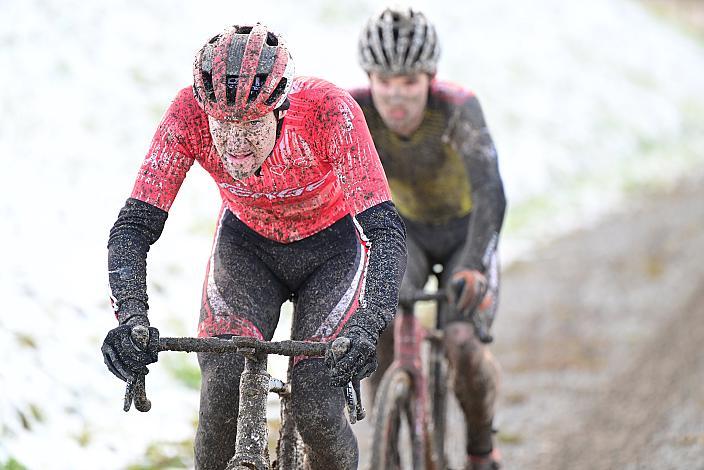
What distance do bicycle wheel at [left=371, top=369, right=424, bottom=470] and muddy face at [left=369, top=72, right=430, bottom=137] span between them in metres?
1.45

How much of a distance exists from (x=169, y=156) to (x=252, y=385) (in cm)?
99

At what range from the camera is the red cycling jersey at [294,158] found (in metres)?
3.83

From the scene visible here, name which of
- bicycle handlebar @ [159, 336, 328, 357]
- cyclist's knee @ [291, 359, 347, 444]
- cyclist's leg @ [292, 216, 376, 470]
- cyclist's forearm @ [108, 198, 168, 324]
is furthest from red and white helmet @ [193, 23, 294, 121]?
cyclist's knee @ [291, 359, 347, 444]

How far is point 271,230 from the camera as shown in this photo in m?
4.23

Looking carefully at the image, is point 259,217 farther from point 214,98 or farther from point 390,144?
point 390,144

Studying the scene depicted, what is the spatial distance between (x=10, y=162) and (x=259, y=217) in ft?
20.7

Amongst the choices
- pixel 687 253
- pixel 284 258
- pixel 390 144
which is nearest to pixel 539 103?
pixel 687 253

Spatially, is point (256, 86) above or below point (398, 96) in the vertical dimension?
below

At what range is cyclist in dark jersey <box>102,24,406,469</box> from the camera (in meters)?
3.61

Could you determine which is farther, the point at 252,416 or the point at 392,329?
the point at 392,329

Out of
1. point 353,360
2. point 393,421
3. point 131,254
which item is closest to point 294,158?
point 131,254

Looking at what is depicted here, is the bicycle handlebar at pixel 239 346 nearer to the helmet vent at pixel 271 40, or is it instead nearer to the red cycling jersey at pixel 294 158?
the red cycling jersey at pixel 294 158

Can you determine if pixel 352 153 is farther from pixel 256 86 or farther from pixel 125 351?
pixel 125 351

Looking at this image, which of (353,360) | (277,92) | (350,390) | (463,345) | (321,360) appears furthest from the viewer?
(463,345)
